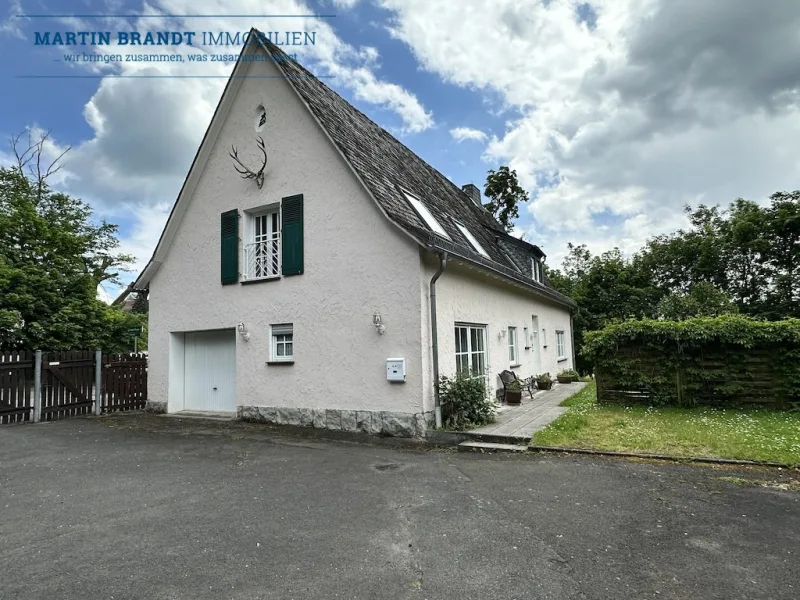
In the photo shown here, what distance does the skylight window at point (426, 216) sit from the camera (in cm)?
991

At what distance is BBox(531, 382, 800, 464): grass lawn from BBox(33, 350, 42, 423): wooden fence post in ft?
36.8

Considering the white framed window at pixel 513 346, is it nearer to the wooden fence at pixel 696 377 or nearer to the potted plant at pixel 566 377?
the wooden fence at pixel 696 377

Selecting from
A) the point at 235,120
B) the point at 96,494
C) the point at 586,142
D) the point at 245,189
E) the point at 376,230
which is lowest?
the point at 96,494

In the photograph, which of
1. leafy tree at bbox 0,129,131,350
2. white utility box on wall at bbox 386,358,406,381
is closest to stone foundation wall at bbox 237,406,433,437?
white utility box on wall at bbox 386,358,406,381

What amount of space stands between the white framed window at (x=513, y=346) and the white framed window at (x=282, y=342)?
629 centimetres

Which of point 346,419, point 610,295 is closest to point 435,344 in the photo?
point 346,419

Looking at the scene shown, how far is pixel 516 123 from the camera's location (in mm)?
15273

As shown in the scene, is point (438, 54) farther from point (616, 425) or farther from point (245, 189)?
point (616, 425)

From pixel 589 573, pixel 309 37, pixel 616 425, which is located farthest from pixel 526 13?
pixel 589 573

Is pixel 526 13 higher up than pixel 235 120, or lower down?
higher up

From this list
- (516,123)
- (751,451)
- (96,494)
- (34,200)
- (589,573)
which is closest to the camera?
(589,573)

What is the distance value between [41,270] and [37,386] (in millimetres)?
10061

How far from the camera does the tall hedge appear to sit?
9.02 m

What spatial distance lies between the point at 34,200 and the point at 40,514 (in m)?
24.0
